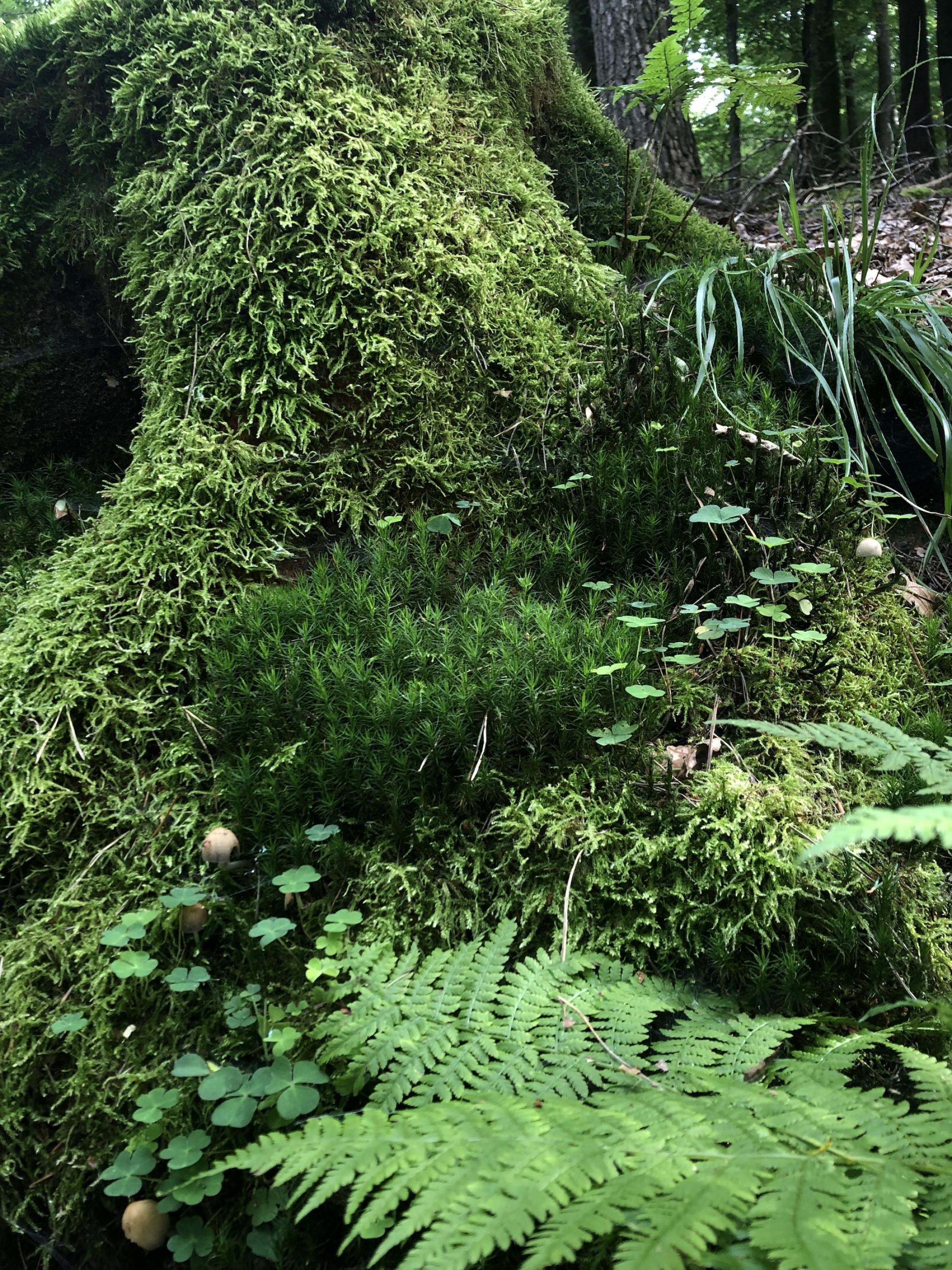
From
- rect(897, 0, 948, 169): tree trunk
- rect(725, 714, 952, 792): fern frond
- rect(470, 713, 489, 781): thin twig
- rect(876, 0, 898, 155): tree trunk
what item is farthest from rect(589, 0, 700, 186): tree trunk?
rect(876, 0, 898, 155): tree trunk

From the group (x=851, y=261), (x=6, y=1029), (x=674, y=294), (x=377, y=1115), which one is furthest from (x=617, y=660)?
(x=851, y=261)

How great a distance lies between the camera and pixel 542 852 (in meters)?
2.07

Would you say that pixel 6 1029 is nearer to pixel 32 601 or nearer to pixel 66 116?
pixel 32 601

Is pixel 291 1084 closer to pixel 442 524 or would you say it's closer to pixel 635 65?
pixel 442 524

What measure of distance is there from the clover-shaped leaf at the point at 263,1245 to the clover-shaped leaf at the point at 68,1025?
654mm

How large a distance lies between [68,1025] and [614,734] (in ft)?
5.22

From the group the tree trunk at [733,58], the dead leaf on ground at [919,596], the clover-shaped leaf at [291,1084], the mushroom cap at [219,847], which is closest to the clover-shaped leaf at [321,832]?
the mushroom cap at [219,847]

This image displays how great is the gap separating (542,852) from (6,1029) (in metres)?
1.43

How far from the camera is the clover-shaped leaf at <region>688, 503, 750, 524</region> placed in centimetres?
262

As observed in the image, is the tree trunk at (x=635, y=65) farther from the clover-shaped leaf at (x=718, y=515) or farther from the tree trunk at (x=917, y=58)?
the clover-shaped leaf at (x=718, y=515)

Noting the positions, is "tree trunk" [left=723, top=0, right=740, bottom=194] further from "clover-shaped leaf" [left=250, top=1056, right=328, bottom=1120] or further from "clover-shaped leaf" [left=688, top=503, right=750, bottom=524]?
"clover-shaped leaf" [left=250, top=1056, right=328, bottom=1120]

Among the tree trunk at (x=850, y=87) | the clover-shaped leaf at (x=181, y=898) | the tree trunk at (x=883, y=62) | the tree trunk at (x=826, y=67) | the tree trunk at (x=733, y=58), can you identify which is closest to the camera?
the clover-shaped leaf at (x=181, y=898)

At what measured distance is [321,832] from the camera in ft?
6.90

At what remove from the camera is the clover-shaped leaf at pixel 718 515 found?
262 cm
